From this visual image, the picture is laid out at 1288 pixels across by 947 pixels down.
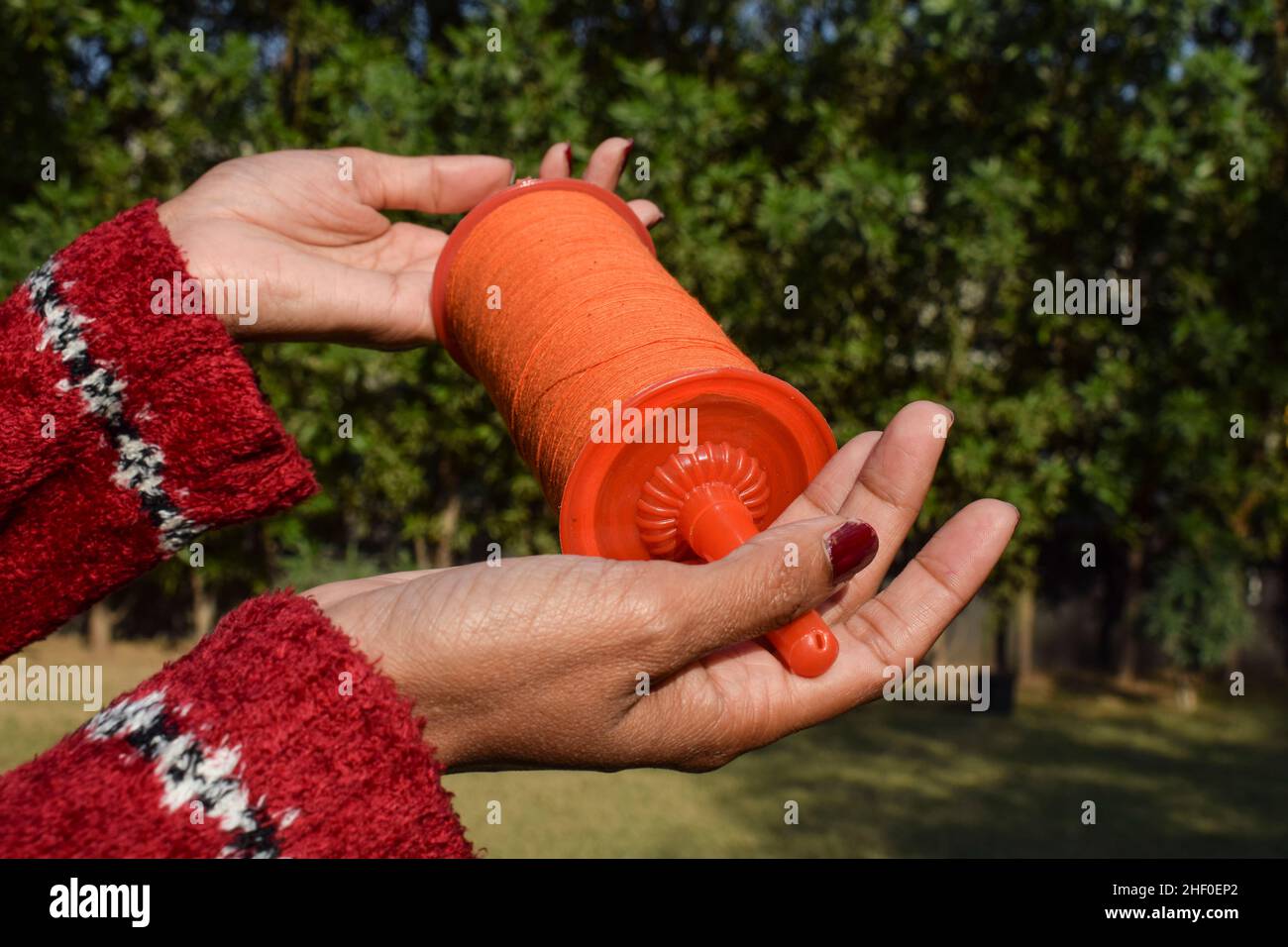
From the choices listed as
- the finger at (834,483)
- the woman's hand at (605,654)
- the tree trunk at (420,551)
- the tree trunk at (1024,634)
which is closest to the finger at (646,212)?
the finger at (834,483)

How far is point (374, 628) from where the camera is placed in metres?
1.53

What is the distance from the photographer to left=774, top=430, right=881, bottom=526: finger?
6.97 ft

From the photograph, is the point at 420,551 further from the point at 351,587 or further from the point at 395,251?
the point at 351,587

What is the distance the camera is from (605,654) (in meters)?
1.62

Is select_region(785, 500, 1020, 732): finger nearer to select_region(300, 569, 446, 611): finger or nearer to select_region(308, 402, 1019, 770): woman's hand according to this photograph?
select_region(308, 402, 1019, 770): woman's hand

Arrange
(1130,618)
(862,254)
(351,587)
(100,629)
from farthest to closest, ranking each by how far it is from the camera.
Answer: (100,629), (1130,618), (862,254), (351,587)

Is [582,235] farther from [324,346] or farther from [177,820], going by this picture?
[324,346]

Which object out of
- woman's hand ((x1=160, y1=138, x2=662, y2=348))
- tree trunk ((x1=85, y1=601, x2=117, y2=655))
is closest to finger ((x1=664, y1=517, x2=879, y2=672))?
woman's hand ((x1=160, y1=138, x2=662, y2=348))

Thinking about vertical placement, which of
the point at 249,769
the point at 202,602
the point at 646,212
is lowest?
the point at 249,769

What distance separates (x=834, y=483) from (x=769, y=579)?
1.76ft

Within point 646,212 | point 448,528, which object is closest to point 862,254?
point 448,528

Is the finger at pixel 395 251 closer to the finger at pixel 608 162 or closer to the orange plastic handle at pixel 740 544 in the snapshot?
the finger at pixel 608 162

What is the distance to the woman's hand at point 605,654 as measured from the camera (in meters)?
1.56

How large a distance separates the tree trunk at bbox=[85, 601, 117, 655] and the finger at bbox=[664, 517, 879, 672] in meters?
7.94
